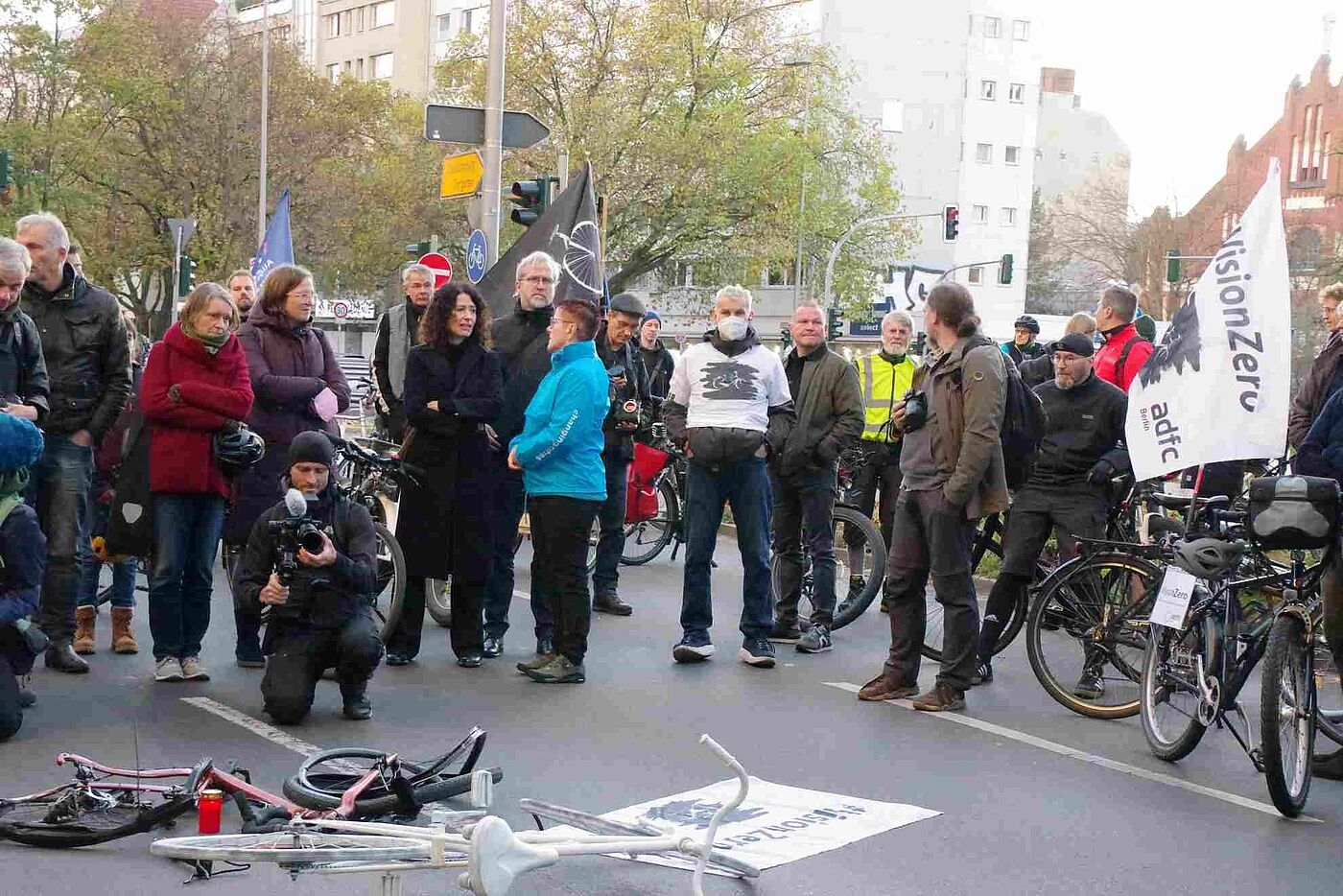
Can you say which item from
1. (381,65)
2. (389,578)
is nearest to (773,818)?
(389,578)

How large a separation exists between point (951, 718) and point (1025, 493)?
60.9 inches

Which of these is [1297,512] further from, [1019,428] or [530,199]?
[530,199]

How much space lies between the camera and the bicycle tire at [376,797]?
5.59m

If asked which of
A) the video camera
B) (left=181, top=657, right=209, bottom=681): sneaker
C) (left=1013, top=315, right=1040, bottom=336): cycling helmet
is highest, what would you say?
(left=1013, top=315, right=1040, bottom=336): cycling helmet

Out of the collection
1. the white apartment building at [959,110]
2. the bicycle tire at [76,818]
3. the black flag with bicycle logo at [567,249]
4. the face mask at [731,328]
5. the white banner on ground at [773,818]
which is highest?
the white apartment building at [959,110]

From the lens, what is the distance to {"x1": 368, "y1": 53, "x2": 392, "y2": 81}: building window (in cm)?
8694

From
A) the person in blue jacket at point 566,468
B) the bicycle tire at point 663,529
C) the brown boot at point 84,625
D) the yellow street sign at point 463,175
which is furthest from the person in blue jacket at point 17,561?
the yellow street sign at point 463,175

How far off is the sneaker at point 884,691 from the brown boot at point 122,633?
3931 mm

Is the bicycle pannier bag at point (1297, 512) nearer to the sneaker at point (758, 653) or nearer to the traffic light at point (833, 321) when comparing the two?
the sneaker at point (758, 653)

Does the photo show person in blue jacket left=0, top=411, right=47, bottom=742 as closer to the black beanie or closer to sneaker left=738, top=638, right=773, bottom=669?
Result: the black beanie

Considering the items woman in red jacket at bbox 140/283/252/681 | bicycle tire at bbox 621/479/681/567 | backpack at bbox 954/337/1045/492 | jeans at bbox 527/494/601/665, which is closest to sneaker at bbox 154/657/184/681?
woman in red jacket at bbox 140/283/252/681

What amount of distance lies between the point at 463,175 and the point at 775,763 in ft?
32.8

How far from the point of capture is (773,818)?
19.9 feet

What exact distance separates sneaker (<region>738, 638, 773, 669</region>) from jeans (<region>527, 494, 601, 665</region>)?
1.05 meters
